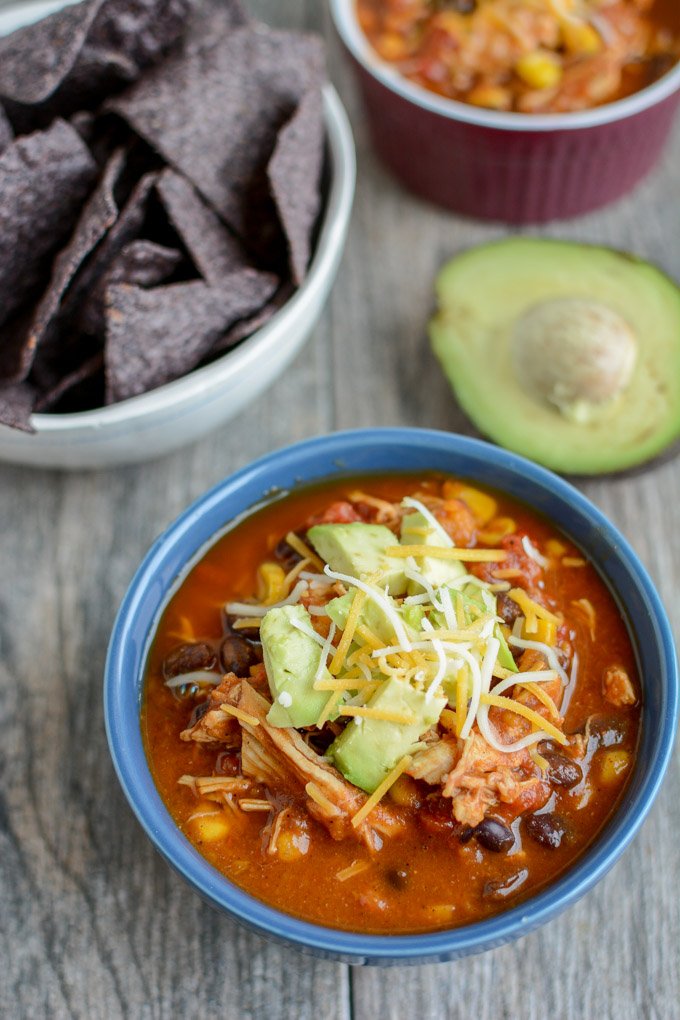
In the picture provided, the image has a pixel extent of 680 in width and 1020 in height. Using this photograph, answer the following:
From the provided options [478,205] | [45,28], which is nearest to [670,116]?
[478,205]

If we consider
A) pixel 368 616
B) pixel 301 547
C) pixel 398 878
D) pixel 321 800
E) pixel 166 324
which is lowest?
pixel 398 878

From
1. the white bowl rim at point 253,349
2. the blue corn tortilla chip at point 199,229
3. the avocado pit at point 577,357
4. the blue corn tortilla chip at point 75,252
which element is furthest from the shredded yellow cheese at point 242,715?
the avocado pit at point 577,357

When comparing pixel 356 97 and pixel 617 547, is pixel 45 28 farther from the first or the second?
pixel 617 547

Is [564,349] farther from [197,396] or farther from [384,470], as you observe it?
[197,396]

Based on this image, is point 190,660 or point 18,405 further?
point 18,405

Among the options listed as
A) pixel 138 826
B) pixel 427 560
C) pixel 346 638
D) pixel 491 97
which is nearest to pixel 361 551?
pixel 427 560

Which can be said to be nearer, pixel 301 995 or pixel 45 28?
pixel 301 995
